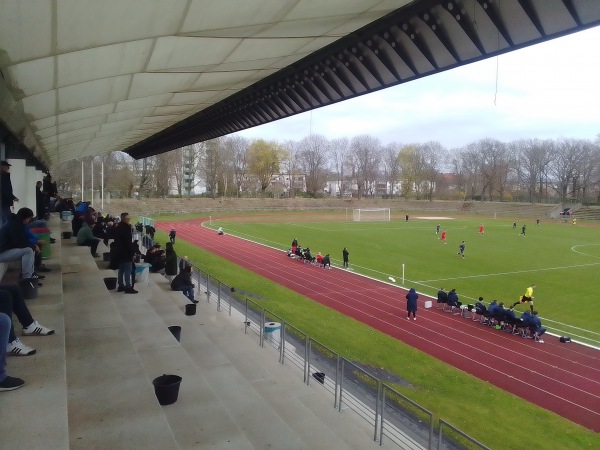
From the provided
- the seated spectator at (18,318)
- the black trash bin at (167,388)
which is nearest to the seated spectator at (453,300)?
the black trash bin at (167,388)

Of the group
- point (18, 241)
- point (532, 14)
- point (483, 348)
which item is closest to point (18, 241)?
point (18, 241)

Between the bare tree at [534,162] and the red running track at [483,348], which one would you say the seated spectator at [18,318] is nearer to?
the red running track at [483,348]

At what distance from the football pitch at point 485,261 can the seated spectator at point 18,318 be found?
18421 millimetres

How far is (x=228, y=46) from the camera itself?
19.7 ft

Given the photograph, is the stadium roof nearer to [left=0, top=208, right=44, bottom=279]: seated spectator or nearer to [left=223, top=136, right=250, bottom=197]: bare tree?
[left=0, top=208, right=44, bottom=279]: seated spectator

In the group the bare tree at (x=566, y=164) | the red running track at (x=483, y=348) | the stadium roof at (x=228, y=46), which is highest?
the bare tree at (x=566, y=164)

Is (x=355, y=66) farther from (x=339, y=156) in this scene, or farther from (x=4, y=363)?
(x=339, y=156)

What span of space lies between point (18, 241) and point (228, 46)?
181 inches

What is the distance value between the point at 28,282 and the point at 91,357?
2264 millimetres

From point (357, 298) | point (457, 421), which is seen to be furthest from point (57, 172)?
point (457, 421)

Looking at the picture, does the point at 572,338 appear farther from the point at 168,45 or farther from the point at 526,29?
the point at 168,45

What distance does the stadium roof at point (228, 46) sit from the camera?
150 inches

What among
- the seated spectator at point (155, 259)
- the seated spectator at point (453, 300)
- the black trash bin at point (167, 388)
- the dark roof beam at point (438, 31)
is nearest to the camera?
the black trash bin at point (167, 388)

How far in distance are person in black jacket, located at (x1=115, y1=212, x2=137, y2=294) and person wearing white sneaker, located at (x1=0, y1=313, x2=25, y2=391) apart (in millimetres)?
4660
